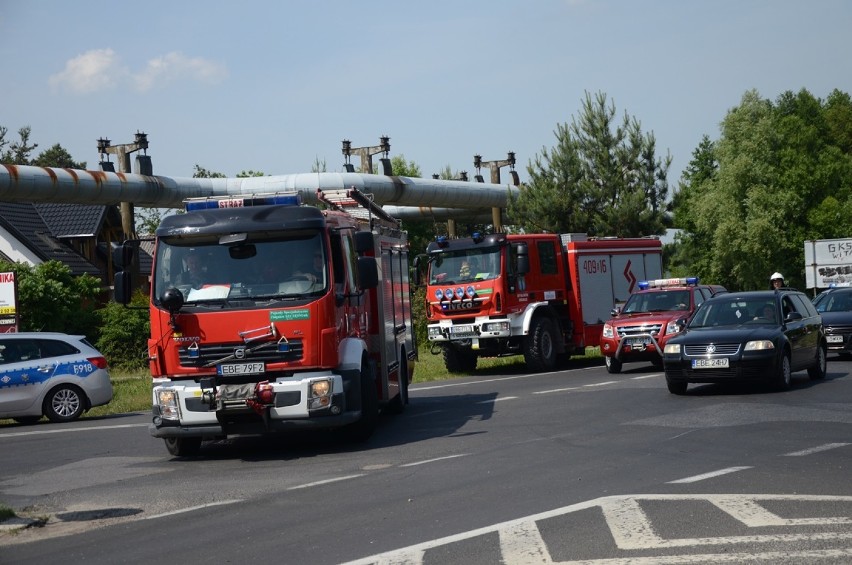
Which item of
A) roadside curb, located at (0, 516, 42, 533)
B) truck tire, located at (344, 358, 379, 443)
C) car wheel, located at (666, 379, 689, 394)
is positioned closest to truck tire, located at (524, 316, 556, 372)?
car wheel, located at (666, 379, 689, 394)

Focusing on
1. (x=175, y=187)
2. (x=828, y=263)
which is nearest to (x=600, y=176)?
(x=828, y=263)

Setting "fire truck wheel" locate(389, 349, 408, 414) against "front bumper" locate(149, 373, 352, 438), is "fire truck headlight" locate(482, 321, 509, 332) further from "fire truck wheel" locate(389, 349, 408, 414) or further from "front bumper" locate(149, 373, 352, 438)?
"front bumper" locate(149, 373, 352, 438)

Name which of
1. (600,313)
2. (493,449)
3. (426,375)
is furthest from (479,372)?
(493,449)

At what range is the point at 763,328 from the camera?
18.2 m

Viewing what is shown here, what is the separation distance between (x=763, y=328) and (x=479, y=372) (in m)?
10.5

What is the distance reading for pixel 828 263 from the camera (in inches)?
1620

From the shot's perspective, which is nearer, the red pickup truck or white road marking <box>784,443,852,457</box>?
white road marking <box>784,443,852,457</box>

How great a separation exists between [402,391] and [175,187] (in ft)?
54.9

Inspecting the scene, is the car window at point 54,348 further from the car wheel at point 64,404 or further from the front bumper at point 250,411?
the front bumper at point 250,411

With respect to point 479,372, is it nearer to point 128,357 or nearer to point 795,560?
point 128,357

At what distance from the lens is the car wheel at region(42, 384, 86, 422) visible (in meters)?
19.7

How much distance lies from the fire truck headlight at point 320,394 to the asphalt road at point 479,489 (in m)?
0.64

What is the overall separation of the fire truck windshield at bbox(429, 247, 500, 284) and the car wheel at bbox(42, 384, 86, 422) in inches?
355

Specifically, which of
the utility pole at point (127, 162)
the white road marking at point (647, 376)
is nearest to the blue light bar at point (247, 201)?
the white road marking at point (647, 376)
